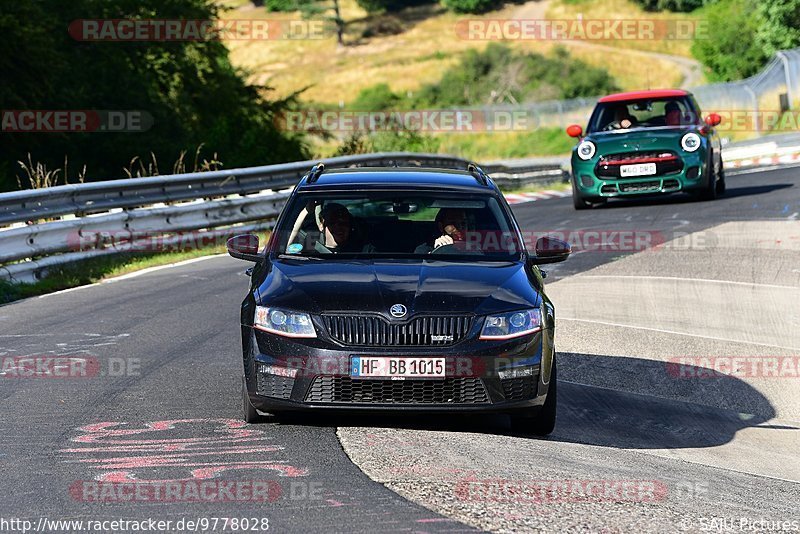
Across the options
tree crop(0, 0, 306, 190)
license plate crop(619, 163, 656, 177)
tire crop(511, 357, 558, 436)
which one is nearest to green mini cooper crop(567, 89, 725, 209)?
license plate crop(619, 163, 656, 177)

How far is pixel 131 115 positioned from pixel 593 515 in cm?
2669

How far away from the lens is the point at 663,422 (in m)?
8.88

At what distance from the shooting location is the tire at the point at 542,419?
7461 millimetres

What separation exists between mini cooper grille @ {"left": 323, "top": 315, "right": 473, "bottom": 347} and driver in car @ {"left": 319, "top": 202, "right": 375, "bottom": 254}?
3.78 feet

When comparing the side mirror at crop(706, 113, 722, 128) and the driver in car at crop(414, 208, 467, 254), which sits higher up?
the driver in car at crop(414, 208, 467, 254)

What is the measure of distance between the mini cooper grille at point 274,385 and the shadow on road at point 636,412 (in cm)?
42

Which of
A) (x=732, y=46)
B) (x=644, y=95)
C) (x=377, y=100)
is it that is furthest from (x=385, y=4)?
(x=644, y=95)

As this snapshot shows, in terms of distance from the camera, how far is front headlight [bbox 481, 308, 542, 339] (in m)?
7.05

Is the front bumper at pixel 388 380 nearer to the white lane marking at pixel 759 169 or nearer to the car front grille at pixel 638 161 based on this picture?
the car front grille at pixel 638 161

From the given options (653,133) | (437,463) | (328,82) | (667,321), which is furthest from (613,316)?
(328,82)

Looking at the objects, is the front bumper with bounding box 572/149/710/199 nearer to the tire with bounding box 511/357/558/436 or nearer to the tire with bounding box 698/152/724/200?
the tire with bounding box 698/152/724/200

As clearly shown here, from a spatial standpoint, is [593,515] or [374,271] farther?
[374,271]

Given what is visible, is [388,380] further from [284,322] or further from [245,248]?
[245,248]

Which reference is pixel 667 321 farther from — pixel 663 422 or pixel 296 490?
pixel 296 490
